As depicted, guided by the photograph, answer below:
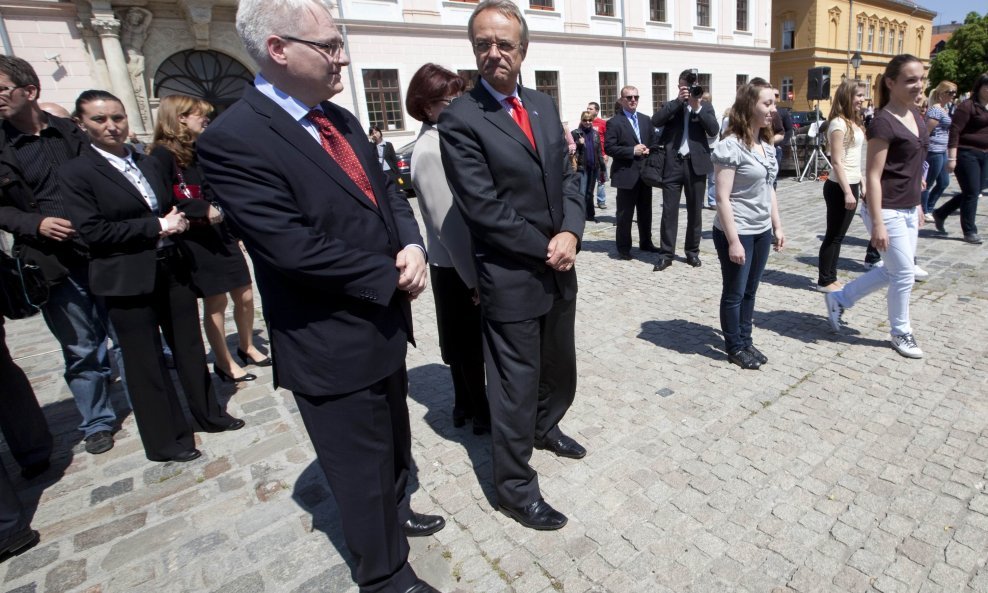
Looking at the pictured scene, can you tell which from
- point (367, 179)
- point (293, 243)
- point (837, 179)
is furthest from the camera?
point (837, 179)

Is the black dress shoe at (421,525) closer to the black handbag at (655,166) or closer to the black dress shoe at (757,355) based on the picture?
the black dress shoe at (757,355)

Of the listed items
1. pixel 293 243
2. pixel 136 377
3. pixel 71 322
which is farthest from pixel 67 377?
pixel 293 243

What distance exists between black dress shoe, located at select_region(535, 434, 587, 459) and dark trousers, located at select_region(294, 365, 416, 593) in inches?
44.9

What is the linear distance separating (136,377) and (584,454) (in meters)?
2.61

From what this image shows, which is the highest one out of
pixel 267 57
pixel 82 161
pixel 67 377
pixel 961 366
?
pixel 267 57

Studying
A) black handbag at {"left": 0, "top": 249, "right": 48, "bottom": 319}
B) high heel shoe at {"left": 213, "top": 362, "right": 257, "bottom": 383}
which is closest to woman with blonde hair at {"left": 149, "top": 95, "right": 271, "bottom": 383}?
high heel shoe at {"left": 213, "top": 362, "right": 257, "bottom": 383}

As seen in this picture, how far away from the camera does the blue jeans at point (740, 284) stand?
155 inches

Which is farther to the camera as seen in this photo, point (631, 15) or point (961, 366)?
point (631, 15)

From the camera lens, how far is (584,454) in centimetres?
308

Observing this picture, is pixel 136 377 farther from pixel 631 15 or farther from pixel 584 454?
pixel 631 15

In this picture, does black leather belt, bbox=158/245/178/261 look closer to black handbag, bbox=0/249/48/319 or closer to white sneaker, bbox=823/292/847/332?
black handbag, bbox=0/249/48/319

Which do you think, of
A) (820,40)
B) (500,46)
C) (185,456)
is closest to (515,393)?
(500,46)

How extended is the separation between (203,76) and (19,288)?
18.8 meters

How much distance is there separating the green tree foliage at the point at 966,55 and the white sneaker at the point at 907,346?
2147 inches
